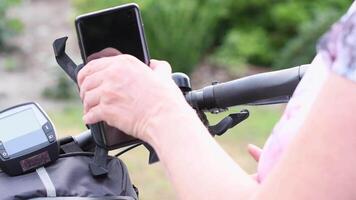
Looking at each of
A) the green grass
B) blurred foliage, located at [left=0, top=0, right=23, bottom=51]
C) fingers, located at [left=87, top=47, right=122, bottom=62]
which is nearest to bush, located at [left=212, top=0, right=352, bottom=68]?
the green grass

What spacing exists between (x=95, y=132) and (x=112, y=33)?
198mm

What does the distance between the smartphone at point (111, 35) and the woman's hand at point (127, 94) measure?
5cm

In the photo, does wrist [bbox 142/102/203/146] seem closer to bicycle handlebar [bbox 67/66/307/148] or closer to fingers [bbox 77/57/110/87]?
fingers [bbox 77/57/110/87]

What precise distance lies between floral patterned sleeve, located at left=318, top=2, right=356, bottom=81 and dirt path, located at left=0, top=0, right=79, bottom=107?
5798 millimetres

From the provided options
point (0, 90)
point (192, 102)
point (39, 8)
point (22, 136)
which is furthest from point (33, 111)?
point (39, 8)

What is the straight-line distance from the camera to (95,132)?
1.48 metres

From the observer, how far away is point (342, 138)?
1.06m

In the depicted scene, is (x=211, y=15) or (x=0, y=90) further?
(x=211, y=15)

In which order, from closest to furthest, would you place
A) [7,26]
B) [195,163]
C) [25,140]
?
[195,163], [25,140], [7,26]

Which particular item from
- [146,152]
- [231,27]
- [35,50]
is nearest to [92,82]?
[146,152]

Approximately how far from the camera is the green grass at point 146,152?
494cm

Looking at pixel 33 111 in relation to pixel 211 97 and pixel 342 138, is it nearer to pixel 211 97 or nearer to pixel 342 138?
pixel 211 97

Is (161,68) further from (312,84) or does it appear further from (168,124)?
(312,84)

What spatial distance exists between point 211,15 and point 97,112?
20.9 ft
